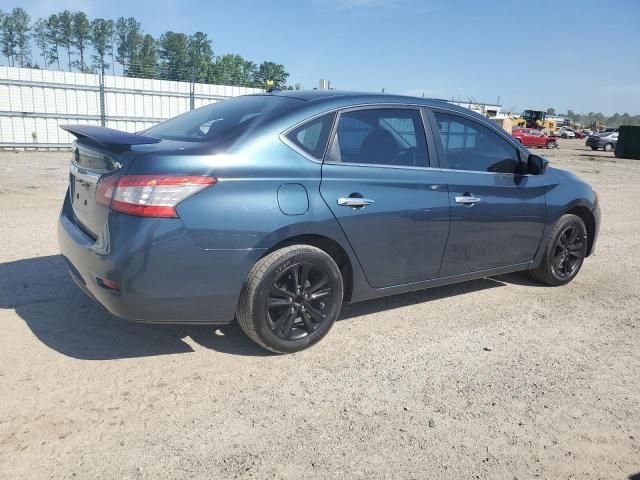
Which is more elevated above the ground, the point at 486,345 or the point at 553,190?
the point at 553,190

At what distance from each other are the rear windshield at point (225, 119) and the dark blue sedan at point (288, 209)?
2 cm

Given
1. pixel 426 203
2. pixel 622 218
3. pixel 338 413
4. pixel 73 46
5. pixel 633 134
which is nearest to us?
pixel 338 413

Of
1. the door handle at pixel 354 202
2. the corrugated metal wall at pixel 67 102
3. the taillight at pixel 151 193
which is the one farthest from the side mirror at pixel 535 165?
the corrugated metal wall at pixel 67 102

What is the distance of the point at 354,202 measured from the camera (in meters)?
3.47

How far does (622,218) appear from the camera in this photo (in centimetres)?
948

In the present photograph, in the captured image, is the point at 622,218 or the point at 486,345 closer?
the point at 486,345

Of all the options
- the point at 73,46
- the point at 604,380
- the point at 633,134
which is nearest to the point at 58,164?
the point at 604,380

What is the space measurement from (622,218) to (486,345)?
7157 mm

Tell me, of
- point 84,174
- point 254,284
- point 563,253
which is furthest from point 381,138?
point 563,253

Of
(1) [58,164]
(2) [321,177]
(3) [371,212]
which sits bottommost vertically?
(1) [58,164]

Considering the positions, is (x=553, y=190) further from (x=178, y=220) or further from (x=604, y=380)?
(x=178, y=220)

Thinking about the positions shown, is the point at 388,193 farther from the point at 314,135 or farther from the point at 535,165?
the point at 535,165

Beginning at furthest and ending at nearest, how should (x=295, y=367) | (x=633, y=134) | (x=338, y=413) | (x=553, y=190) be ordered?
(x=633, y=134) < (x=553, y=190) < (x=295, y=367) < (x=338, y=413)

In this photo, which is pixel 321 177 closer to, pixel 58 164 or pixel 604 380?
pixel 604 380
